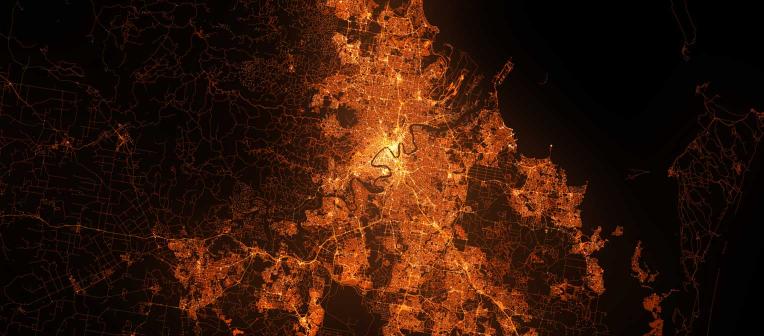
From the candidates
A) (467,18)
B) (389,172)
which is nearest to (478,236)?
(389,172)

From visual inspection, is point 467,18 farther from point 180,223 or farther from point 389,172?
point 180,223

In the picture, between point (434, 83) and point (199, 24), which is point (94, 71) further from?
point (434, 83)

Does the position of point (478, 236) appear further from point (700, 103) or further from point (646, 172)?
point (700, 103)

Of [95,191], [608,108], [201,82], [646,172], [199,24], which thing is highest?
[608,108]

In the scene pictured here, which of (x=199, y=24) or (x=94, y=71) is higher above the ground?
(x=199, y=24)

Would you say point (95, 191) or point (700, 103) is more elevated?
point (700, 103)

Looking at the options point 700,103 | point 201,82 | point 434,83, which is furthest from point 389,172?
point 700,103

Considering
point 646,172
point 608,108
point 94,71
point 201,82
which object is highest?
point 608,108

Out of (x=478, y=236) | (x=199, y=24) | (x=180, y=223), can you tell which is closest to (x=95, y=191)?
(x=180, y=223)
